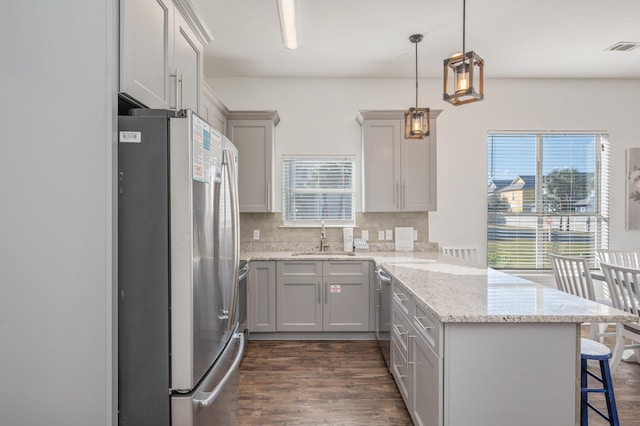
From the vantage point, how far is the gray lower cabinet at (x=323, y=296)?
3.78m

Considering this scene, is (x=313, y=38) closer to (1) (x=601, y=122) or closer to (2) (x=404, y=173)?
(2) (x=404, y=173)

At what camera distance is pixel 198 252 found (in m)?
1.50

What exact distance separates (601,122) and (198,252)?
5141 mm

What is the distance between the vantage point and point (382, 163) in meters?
4.07

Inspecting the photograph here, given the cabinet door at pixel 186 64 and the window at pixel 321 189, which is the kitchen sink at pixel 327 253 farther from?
the cabinet door at pixel 186 64

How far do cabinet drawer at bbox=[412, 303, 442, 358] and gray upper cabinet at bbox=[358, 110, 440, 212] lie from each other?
2.17 m

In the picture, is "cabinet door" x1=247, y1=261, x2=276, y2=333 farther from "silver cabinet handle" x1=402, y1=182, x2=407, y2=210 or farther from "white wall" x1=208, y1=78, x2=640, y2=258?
"silver cabinet handle" x1=402, y1=182, x2=407, y2=210

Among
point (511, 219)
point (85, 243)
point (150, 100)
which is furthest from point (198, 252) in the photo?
point (511, 219)

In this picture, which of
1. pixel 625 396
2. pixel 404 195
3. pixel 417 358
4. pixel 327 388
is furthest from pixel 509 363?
pixel 404 195

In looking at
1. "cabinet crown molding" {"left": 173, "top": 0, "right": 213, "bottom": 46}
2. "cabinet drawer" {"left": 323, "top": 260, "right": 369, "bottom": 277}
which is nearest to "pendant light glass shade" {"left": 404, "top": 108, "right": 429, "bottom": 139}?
"cabinet drawer" {"left": 323, "top": 260, "right": 369, "bottom": 277}

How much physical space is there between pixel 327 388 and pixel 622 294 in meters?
2.28

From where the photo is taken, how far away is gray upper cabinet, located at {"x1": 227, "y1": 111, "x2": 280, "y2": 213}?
4.03 m

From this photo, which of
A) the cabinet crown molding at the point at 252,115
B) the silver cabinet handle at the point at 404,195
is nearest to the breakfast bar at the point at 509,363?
the silver cabinet handle at the point at 404,195

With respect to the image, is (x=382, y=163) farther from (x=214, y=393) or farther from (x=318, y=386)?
(x=214, y=393)
